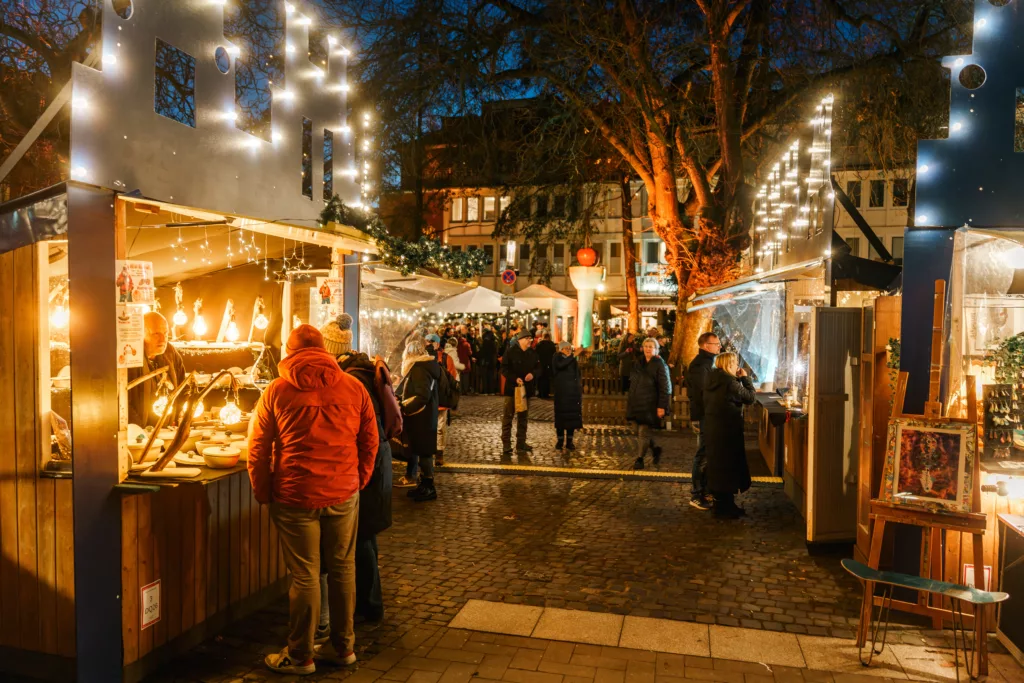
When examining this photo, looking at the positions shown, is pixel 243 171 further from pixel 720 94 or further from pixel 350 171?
pixel 720 94

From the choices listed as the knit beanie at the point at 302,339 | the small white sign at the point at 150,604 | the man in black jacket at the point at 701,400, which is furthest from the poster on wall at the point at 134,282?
the man in black jacket at the point at 701,400

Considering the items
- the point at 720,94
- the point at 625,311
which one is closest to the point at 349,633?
the point at 720,94

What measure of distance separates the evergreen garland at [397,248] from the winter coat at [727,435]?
324cm

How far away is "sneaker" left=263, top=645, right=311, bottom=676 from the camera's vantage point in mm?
4223

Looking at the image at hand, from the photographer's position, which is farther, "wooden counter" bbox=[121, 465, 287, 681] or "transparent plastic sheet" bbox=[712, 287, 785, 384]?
"transparent plastic sheet" bbox=[712, 287, 785, 384]

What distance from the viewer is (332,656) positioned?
442 centimetres

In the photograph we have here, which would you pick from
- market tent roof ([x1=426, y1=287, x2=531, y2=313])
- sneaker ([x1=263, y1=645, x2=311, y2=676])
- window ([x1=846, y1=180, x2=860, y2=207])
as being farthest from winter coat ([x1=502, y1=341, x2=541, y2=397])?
window ([x1=846, y1=180, x2=860, y2=207])

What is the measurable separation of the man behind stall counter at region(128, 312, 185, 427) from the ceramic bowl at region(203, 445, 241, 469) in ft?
2.90

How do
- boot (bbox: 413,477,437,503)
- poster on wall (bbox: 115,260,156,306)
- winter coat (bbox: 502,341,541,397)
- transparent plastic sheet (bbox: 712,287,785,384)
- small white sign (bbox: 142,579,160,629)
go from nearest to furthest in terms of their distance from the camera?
poster on wall (bbox: 115,260,156,306)
small white sign (bbox: 142,579,160,629)
boot (bbox: 413,477,437,503)
winter coat (bbox: 502,341,541,397)
transparent plastic sheet (bbox: 712,287,785,384)

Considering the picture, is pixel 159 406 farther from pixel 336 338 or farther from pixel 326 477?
pixel 326 477

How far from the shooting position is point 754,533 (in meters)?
7.28

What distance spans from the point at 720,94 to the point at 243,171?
10.5m

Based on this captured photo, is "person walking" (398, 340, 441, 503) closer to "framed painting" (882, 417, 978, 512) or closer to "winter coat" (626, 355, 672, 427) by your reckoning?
"winter coat" (626, 355, 672, 427)

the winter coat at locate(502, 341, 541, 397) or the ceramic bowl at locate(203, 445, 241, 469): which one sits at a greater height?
the winter coat at locate(502, 341, 541, 397)
